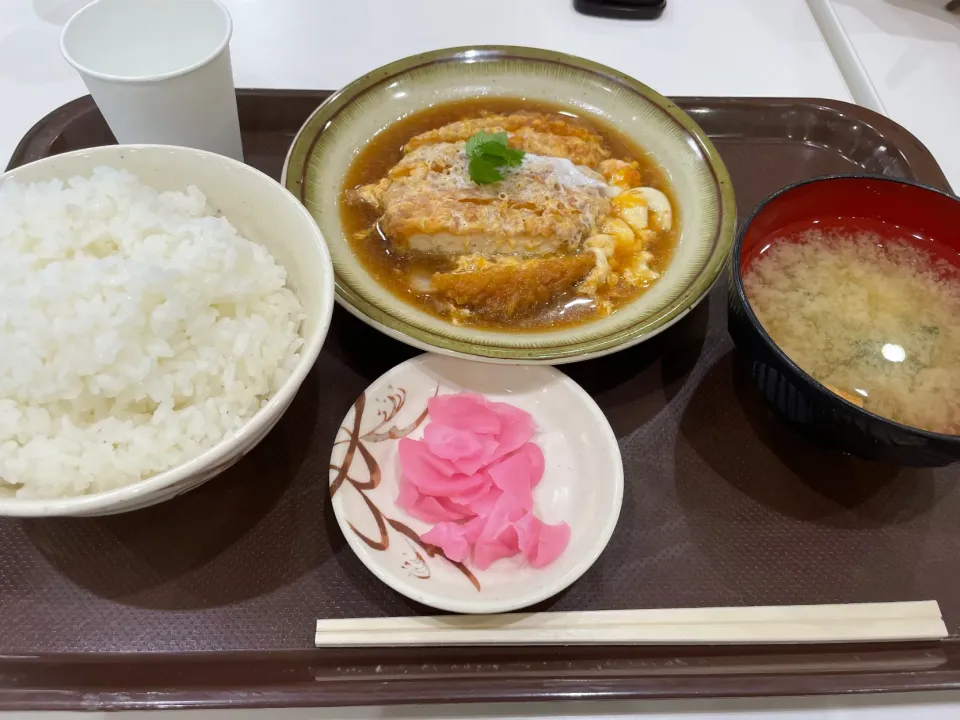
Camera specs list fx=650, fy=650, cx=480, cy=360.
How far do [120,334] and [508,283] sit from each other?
107cm

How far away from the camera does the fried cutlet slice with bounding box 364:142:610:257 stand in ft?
6.73

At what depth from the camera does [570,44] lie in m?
2.98

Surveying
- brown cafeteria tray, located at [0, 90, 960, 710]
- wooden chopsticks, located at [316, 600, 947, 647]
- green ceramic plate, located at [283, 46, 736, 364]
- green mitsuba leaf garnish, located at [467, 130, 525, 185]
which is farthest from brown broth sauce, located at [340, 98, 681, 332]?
wooden chopsticks, located at [316, 600, 947, 647]

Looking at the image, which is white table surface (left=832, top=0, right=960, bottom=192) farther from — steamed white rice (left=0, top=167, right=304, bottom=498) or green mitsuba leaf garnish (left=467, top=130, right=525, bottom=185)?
steamed white rice (left=0, top=167, right=304, bottom=498)

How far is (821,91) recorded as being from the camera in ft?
Result: 9.30

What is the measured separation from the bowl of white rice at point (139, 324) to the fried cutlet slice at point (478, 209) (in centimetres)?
53

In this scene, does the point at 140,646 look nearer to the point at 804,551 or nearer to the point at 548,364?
the point at 548,364

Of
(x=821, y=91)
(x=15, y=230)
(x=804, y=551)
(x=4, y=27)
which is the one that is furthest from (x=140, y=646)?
(x=821, y=91)

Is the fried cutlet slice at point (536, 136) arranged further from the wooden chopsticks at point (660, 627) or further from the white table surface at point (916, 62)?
the wooden chopsticks at point (660, 627)

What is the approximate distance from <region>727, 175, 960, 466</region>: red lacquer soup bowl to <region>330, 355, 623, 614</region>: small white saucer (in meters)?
0.41

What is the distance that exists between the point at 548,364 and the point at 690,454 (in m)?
0.45

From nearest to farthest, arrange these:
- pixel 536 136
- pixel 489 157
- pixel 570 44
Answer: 1. pixel 489 157
2. pixel 536 136
3. pixel 570 44

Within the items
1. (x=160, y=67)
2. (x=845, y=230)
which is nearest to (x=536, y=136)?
(x=845, y=230)

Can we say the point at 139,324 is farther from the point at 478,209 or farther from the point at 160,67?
the point at 160,67
